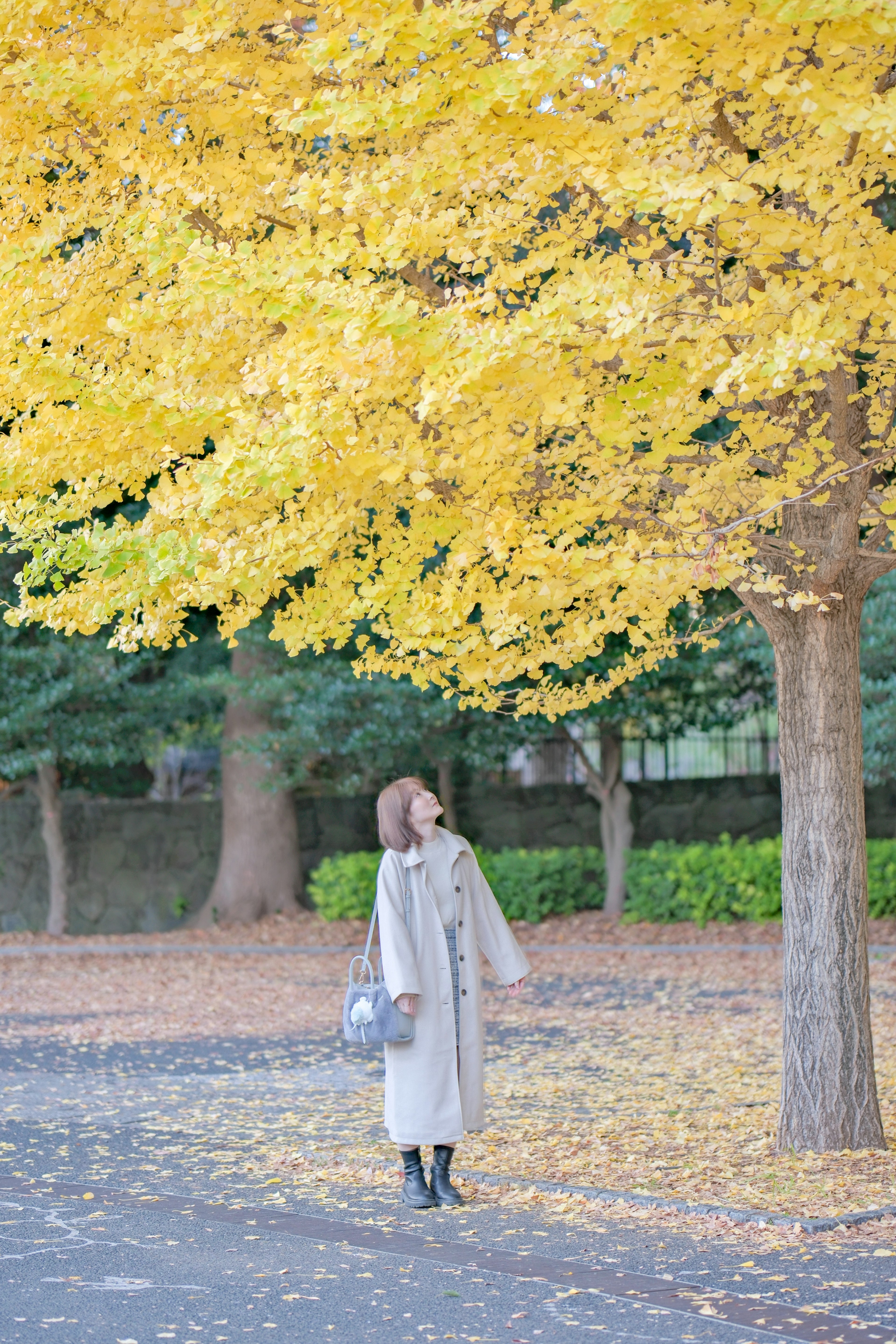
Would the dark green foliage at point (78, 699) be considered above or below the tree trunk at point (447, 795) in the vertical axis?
above

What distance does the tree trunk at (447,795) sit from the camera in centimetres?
1769

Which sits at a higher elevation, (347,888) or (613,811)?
(613,811)

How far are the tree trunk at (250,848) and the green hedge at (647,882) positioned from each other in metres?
0.44

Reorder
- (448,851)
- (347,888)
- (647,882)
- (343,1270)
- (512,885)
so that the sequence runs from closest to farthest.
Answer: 1. (343,1270)
2. (448,851)
3. (647,882)
4. (347,888)
5. (512,885)

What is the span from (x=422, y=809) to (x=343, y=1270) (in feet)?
5.53

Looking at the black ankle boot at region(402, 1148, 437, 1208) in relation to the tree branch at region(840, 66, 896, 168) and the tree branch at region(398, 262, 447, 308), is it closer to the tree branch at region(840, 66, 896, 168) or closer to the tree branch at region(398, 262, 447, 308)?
the tree branch at region(398, 262, 447, 308)

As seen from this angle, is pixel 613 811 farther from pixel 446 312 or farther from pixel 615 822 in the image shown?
pixel 446 312

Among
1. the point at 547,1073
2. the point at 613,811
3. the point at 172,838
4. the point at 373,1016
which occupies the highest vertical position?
the point at 613,811

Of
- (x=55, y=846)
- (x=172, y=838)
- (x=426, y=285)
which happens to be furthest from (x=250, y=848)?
(x=426, y=285)

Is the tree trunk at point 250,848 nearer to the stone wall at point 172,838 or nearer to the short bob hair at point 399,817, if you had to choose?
the stone wall at point 172,838

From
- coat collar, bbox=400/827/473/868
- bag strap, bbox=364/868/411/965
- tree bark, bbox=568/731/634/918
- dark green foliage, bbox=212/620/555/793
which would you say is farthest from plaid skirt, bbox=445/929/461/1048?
tree bark, bbox=568/731/634/918

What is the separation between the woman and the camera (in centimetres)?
542

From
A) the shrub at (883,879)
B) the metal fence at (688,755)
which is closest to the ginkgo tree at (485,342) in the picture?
the shrub at (883,879)

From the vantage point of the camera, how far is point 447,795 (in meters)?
17.8
